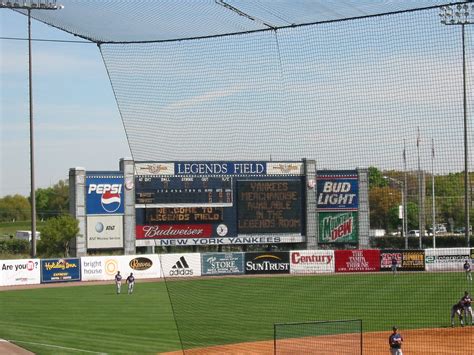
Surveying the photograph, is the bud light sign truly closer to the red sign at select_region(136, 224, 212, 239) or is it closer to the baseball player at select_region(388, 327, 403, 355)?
the red sign at select_region(136, 224, 212, 239)

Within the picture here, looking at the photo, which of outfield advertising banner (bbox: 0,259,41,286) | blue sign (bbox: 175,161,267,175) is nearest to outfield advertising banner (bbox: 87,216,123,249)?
blue sign (bbox: 175,161,267,175)

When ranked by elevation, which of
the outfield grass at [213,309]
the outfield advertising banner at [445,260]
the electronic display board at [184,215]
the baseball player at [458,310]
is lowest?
the outfield grass at [213,309]

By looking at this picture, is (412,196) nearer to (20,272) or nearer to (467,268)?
(467,268)

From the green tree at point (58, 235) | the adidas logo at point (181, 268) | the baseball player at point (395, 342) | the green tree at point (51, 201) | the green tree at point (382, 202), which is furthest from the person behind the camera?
the green tree at point (51, 201)

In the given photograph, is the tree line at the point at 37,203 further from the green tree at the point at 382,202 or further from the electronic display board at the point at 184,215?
the green tree at the point at 382,202

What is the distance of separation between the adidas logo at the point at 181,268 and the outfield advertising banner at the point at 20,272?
6.94 m

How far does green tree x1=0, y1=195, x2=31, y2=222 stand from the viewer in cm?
11925

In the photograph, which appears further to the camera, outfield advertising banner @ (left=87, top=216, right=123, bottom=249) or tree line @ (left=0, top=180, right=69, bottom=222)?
tree line @ (left=0, top=180, right=69, bottom=222)

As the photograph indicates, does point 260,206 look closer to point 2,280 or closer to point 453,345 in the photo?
point 2,280

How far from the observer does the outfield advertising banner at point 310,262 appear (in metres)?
42.8

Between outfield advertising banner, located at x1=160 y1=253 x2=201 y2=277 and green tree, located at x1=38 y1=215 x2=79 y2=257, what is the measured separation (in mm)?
8421

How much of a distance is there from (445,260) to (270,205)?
10085mm

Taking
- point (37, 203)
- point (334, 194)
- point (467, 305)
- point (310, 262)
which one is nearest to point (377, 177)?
point (467, 305)

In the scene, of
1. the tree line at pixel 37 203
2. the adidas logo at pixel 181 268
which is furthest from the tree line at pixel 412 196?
the tree line at pixel 37 203
